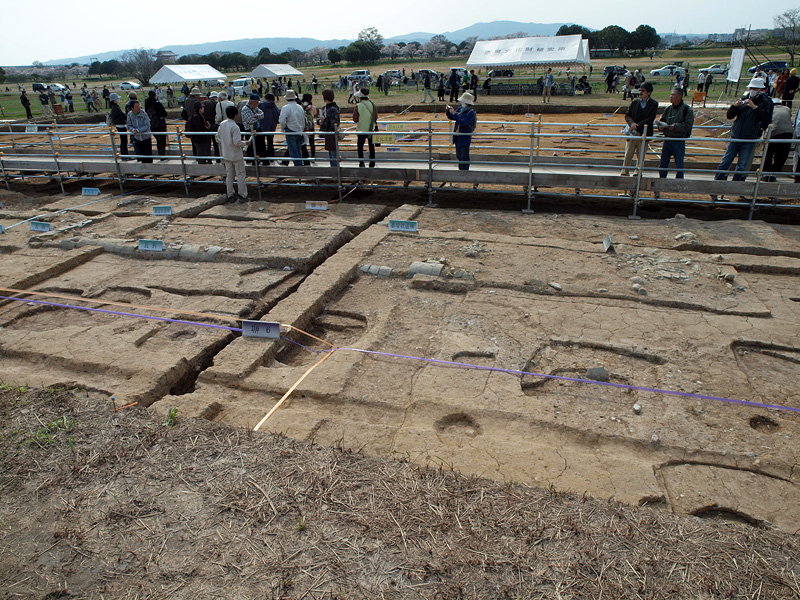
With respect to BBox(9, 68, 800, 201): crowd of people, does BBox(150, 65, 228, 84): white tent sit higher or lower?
higher

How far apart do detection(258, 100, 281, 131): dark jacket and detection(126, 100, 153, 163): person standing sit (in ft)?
8.12

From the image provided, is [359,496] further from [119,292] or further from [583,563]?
[119,292]

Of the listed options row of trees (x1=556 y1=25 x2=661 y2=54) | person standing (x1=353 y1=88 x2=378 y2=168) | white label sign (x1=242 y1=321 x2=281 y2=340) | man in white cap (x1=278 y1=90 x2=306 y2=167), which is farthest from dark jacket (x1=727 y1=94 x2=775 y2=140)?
row of trees (x1=556 y1=25 x2=661 y2=54)

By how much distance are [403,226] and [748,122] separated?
5835 millimetres

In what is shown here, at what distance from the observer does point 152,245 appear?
7.74m

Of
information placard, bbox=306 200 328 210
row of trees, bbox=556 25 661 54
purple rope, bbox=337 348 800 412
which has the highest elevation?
row of trees, bbox=556 25 661 54

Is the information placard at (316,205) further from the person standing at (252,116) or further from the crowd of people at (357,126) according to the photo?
the person standing at (252,116)

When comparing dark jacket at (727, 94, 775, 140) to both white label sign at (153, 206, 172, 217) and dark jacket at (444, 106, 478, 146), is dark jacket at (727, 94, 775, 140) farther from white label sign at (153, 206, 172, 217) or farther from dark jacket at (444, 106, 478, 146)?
white label sign at (153, 206, 172, 217)

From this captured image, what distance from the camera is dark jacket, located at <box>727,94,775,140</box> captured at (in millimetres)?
8547

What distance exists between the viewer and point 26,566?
2855mm

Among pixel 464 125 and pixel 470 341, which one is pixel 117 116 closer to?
pixel 464 125

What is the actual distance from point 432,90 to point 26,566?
106 ft

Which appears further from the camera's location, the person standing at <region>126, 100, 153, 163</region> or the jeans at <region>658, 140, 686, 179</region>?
the person standing at <region>126, 100, 153, 163</region>

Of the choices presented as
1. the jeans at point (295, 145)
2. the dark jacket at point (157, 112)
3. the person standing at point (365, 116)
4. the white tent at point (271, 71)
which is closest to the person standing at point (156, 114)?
the dark jacket at point (157, 112)
